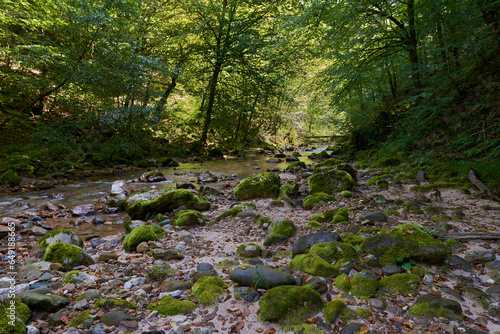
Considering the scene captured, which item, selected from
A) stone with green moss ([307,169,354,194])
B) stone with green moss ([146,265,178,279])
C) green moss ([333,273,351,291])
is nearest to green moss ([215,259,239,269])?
stone with green moss ([146,265,178,279])

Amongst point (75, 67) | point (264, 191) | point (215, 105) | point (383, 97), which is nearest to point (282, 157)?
point (215, 105)

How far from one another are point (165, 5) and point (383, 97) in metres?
14.3

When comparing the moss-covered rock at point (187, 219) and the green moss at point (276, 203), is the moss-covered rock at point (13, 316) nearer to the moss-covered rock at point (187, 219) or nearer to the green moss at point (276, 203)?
the moss-covered rock at point (187, 219)

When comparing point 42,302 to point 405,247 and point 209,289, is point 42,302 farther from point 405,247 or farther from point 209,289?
point 405,247

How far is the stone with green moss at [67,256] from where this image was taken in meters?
3.47

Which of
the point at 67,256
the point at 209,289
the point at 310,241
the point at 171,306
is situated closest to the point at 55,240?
the point at 67,256

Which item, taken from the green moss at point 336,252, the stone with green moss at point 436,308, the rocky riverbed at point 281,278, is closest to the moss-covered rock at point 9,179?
the rocky riverbed at point 281,278

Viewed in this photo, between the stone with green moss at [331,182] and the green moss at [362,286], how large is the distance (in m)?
4.14

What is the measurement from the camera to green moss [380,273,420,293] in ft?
8.14

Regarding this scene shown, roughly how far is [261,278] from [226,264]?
2.60 feet

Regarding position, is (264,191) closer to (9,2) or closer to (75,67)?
(75,67)

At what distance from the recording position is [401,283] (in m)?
2.54

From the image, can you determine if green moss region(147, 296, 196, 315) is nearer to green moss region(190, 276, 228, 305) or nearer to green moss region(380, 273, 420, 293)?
green moss region(190, 276, 228, 305)

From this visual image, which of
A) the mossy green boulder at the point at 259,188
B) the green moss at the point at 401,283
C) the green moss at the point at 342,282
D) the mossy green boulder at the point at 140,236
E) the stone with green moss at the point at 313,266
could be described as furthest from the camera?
the mossy green boulder at the point at 259,188
